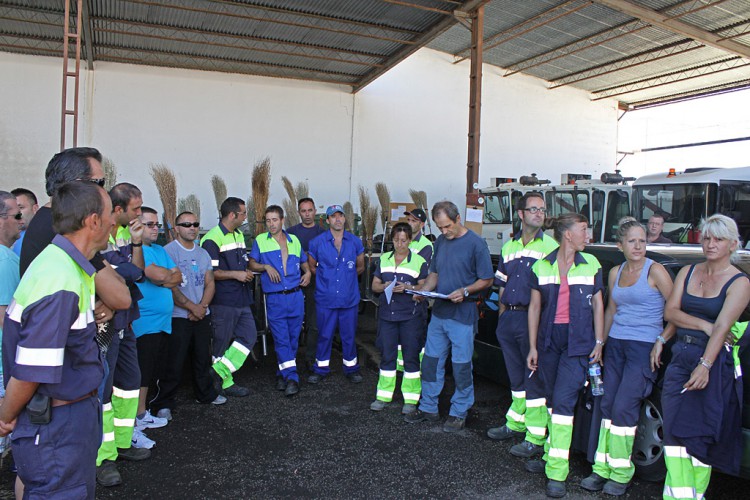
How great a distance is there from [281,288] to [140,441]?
198 cm

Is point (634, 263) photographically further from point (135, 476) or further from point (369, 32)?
point (369, 32)

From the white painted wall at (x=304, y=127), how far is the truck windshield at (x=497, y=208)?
4050mm

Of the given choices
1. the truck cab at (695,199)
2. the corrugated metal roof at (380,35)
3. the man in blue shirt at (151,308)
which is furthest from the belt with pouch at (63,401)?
the corrugated metal roof at (380,35)

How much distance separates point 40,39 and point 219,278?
10935mm

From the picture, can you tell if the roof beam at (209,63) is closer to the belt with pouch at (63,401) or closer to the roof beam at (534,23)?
the roof beam at (534,23)

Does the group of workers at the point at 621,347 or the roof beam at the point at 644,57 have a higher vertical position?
the roof beam at the point at 644,57

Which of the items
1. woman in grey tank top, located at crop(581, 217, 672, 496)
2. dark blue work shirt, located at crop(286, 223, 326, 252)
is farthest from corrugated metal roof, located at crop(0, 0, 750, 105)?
woman in grey tank top, located at crop(581, 217, 672, 496)

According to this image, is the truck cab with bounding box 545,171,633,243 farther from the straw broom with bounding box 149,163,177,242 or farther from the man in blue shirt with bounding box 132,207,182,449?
the man in blue shirt with bounding box 132,207,182,449

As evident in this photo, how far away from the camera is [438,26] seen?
11750mm

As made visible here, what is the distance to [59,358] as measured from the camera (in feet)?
6.75

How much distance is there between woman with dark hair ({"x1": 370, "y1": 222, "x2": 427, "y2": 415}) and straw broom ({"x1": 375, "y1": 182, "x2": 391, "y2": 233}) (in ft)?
32.2

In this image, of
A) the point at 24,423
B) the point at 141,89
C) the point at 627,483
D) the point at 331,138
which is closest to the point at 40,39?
the point at 141,89

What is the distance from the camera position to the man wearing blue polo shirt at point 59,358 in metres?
2.03

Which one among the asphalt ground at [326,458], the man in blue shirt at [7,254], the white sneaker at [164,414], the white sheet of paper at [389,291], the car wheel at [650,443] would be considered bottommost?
the asphalt ground at [326,458]
